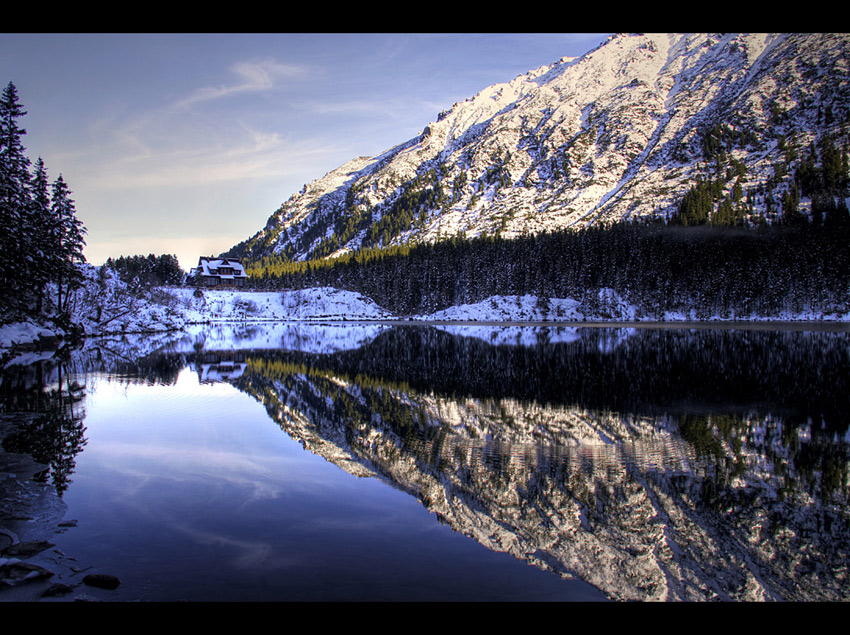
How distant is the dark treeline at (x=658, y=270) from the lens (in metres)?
117

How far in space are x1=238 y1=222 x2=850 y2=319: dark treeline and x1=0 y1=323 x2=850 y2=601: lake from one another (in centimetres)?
10813

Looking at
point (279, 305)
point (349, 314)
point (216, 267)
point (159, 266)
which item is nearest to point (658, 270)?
point (349, 314)

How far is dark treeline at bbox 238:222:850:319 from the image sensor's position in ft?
385

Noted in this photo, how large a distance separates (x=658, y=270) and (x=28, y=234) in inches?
4817

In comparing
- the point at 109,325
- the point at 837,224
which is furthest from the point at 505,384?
the point at 837,224

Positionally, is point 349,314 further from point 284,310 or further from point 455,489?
point 455,489

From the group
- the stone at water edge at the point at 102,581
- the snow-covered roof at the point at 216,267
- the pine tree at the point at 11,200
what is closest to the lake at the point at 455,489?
the stone at water edge at the point at 102,581

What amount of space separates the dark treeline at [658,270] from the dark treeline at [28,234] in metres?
95.9

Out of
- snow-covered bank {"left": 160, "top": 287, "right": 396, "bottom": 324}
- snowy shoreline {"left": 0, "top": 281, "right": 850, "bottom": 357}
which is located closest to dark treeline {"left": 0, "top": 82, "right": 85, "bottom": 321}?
snowy shoreline {"left": 0, "top": 281, "right": 850, "bottom": 357}

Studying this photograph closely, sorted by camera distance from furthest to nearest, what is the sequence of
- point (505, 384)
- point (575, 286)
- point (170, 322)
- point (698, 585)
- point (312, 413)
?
point (575, 286), point (170, 322), point (505, 384), point (312, 413), point (698, 585)

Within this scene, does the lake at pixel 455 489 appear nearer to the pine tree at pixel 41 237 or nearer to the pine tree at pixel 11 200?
the pine tree at pixel 11 200

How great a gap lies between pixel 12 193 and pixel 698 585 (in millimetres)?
52070

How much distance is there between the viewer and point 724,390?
2259 centimetres
